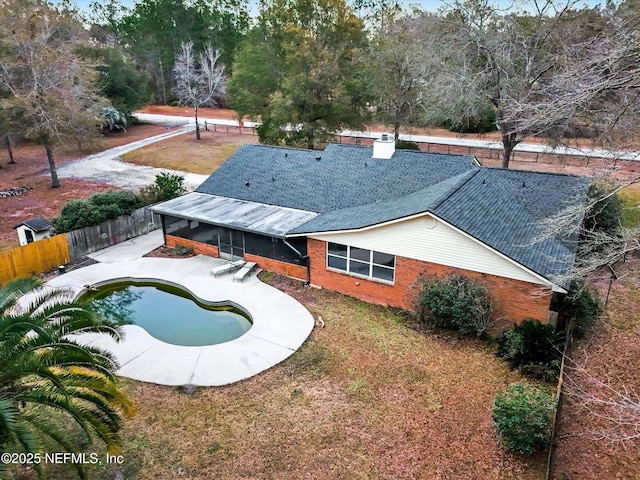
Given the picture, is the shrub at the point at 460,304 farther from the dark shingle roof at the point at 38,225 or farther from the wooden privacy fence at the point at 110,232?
the dark shingle roof at the point at 38,225

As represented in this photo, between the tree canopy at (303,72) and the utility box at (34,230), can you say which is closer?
the utility box at (34,230)

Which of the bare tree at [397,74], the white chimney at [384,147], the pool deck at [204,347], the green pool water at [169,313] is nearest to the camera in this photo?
the pool deck at [204,347]

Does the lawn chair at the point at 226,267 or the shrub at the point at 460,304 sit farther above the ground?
the shrub at the point at 460,304

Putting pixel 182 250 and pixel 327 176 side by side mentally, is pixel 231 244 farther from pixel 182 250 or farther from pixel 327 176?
pixel 327 176

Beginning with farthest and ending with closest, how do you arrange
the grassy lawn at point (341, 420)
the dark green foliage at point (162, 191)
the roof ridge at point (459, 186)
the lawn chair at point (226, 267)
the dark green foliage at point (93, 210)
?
the dark green foliage at point (162, 191) < the dark green foliage at point (93, 210) < the lawn chair at point (226, 267) < the roof ridge at point (459, 186) < the grassy lawn at point (341, 420)

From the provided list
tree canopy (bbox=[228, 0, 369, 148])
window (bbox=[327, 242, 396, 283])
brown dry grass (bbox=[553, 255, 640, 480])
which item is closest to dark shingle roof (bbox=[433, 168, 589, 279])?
brown dry grass (bbox=[553, 255, 640, 480])

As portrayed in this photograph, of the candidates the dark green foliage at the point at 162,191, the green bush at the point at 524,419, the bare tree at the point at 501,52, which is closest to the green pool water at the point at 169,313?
the dark green foliage at the point at 162,191

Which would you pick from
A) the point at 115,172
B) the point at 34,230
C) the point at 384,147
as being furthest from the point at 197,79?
the point at 384,147

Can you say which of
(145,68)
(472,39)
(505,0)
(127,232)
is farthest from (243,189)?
(145,68)
